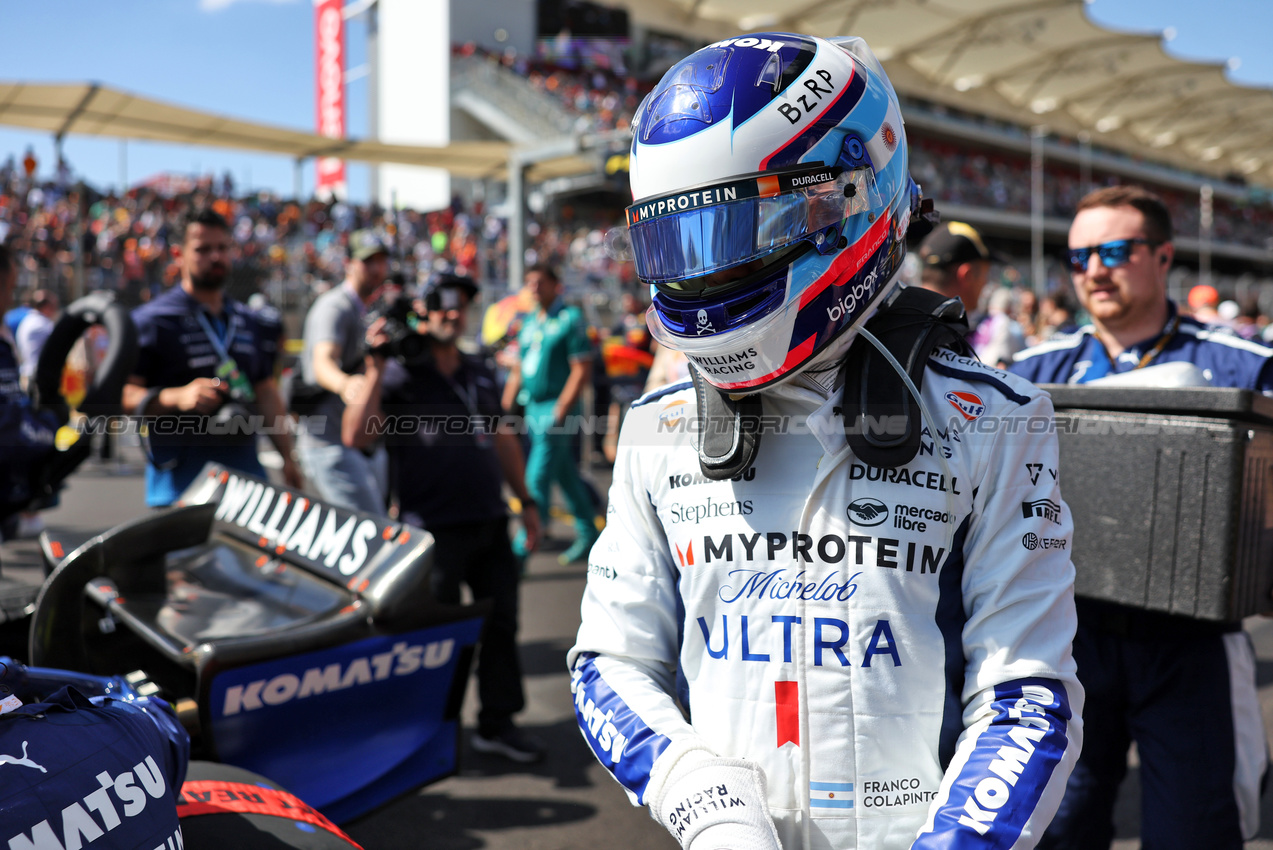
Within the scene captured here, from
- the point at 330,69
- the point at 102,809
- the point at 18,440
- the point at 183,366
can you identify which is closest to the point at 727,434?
the point at 102,809

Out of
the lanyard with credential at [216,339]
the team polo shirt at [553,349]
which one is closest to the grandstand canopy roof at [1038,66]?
the team polo shirt at [553,349]

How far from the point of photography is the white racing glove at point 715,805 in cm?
112

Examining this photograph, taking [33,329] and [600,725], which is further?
[33,329]

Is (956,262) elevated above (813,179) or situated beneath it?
elevated above

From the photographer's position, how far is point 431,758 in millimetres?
2656

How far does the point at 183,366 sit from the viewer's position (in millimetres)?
3900

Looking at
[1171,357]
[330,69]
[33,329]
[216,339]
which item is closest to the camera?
[1171,357]

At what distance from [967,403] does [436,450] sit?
268 cm

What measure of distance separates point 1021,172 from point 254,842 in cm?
5132

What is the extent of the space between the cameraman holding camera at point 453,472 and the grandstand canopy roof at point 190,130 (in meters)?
9.59

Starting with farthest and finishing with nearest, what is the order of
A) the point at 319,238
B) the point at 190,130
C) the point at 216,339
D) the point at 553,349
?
the point at 319,238
the point at 190,130
the point at 553,349
the point at 216,339

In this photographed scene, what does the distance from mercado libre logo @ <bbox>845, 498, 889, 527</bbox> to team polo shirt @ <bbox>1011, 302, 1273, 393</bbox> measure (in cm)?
167

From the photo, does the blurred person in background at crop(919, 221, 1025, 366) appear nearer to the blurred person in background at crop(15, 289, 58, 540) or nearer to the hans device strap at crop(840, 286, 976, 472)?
the hans device strap at crop(840, 286, 976, 472)

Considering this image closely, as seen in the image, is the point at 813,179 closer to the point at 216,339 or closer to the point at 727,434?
the point at 727,434
